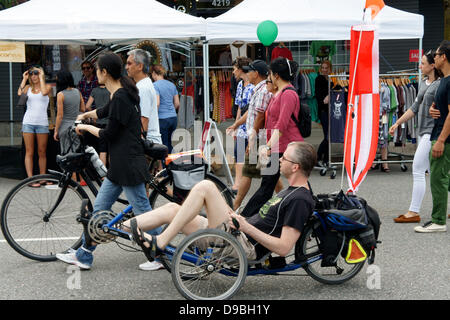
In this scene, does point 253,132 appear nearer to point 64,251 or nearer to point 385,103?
point 64,251

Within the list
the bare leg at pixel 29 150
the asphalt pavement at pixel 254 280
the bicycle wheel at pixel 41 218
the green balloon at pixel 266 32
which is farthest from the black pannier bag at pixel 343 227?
the bare leg at pixel 29 150

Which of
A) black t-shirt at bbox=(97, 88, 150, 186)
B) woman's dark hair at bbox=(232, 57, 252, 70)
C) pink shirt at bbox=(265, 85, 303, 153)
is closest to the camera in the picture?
black t-shirt at bbox=(97, 88, 150, 186)

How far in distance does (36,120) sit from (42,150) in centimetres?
47

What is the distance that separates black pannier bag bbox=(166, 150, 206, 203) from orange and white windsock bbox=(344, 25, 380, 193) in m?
1.38

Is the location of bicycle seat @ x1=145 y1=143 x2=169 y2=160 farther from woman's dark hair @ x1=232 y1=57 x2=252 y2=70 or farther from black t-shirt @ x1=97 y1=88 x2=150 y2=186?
woman's dark hair @ x1=232 y1=57 x2=252 y2=70

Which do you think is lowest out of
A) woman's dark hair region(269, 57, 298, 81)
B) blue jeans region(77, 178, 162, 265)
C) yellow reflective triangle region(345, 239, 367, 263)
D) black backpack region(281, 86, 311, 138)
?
yellow reflective triangle region(345, 239, 367, 263)

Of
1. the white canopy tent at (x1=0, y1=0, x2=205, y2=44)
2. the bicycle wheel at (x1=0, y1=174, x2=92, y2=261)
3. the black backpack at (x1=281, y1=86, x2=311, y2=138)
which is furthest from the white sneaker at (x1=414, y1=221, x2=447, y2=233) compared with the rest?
the white canopy tent at (x1=0, y1=0, x2=205, y2=44)

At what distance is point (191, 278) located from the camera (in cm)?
468

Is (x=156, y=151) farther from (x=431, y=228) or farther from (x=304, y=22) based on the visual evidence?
(x=304, y=22)

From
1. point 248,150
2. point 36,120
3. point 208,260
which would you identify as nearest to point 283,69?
point 248,150

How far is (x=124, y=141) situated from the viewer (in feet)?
17.6

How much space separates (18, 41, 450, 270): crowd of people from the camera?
479cm

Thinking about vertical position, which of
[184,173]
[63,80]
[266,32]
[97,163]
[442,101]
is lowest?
[184,173]

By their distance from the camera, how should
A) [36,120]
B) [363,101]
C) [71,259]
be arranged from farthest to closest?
[36,120], [363,101], [71,259]
